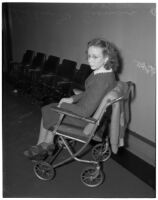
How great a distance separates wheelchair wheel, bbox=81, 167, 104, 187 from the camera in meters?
2.25

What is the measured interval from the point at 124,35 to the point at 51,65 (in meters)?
2.00

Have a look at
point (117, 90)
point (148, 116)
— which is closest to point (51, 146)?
point (117, 90)

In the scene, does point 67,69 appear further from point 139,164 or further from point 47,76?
point 139,164

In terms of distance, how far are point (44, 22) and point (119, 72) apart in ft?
8.15

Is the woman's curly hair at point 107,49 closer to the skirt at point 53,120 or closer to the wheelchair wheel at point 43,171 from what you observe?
the skirt at point 53,120

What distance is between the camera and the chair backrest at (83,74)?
12.3 ft

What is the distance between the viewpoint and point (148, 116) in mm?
3014

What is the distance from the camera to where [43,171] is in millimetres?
2355

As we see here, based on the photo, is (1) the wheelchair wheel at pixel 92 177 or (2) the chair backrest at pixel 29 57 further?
(2) the chair backrest at pixel 29 57

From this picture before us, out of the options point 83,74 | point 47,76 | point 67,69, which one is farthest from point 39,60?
point 83,74

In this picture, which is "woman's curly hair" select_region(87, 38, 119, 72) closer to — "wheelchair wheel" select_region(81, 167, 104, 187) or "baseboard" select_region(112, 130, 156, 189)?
"wheelchair wheel" select_region(81, 167, 104, 187)

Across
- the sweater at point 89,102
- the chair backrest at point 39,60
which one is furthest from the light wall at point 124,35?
the sweater at point 89,102

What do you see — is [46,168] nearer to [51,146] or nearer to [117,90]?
[51,146]

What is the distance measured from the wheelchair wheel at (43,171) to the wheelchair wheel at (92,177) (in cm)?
29
